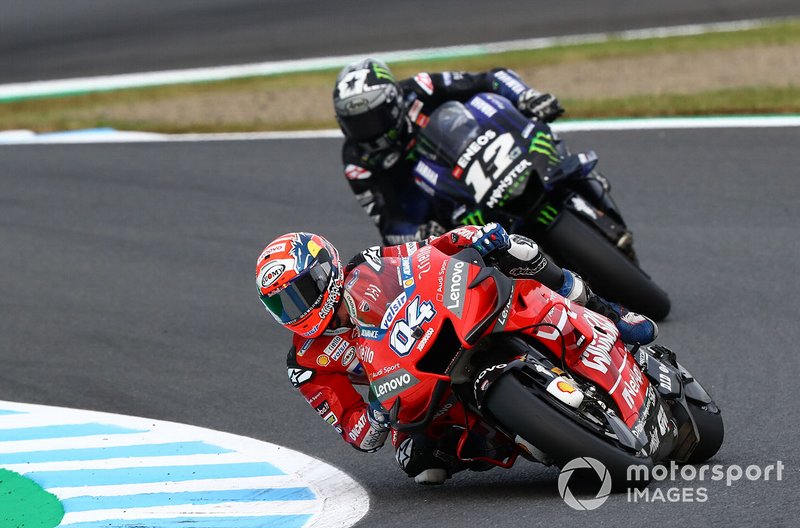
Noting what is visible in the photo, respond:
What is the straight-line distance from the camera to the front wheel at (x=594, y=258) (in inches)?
291

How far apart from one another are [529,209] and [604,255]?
53 centimetres

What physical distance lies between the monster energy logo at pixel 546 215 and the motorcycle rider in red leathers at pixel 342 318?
5.26 ft

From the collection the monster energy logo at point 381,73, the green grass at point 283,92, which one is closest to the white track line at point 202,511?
the monster energy logo at point 381,73

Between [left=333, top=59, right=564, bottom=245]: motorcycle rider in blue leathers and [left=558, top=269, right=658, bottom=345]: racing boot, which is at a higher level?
[left=333, top=59, right=564, bottom=245]: motorcycle rider in blue leathers

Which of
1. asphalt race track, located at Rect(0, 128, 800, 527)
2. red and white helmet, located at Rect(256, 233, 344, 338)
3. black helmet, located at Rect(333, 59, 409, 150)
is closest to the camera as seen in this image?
red and white helmet, located at Rect(256, 233, 344, 338)

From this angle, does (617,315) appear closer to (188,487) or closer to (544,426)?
(544,426)

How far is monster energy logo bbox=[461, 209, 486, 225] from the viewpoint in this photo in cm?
749

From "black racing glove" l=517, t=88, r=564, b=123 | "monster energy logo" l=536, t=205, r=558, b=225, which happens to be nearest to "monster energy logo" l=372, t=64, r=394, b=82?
"black racing glove" l=517, t=88, r=564, b=123

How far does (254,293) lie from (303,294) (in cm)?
449

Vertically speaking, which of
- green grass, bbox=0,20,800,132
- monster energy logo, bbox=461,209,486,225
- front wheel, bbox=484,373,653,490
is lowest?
front wheel, bbox=484,373,653,490

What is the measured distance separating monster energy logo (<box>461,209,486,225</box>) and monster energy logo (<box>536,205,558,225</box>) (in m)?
0.35

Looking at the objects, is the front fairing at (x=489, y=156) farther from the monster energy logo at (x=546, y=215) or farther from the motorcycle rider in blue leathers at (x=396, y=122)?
the motorcycle rider in blue leathers at (x=396, y=122)

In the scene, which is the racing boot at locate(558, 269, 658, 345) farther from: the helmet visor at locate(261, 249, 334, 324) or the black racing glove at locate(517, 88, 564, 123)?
the black racing glove at locate(517, 88, 564, 123)

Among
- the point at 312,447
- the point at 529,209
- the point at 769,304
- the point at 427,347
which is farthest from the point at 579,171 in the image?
the point at 427,347
